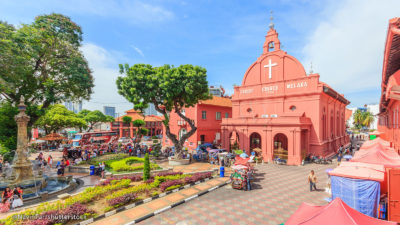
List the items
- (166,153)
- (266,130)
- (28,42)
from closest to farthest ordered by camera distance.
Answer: (28,42), (266,130), (166,153)

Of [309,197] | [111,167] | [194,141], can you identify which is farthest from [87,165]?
[309,197]

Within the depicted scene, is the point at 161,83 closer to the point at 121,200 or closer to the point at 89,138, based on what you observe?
the point at 121,200

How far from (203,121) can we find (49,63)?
22001 mm

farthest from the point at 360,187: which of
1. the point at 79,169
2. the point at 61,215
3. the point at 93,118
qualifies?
the point at 93,118

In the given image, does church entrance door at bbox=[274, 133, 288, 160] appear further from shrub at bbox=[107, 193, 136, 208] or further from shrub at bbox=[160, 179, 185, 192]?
shrub at bbox=[107, 193, 136, 208]

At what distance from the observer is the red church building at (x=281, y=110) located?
820 inches

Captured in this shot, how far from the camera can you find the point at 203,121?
31906 millimetres

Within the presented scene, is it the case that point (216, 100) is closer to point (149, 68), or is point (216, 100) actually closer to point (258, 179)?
point (149, 68)

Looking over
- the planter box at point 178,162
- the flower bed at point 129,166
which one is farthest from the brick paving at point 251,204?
the planter box at point 178,162

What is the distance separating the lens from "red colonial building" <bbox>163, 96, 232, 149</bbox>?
30997mm

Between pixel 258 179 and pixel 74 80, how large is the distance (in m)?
21.0

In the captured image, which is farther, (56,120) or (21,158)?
(56,120)

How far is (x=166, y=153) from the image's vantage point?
2562 cm

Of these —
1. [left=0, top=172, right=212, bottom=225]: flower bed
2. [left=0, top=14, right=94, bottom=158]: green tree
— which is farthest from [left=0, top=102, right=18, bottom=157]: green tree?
[left=0, top=172, right=212, bottom=225]: flower bed
